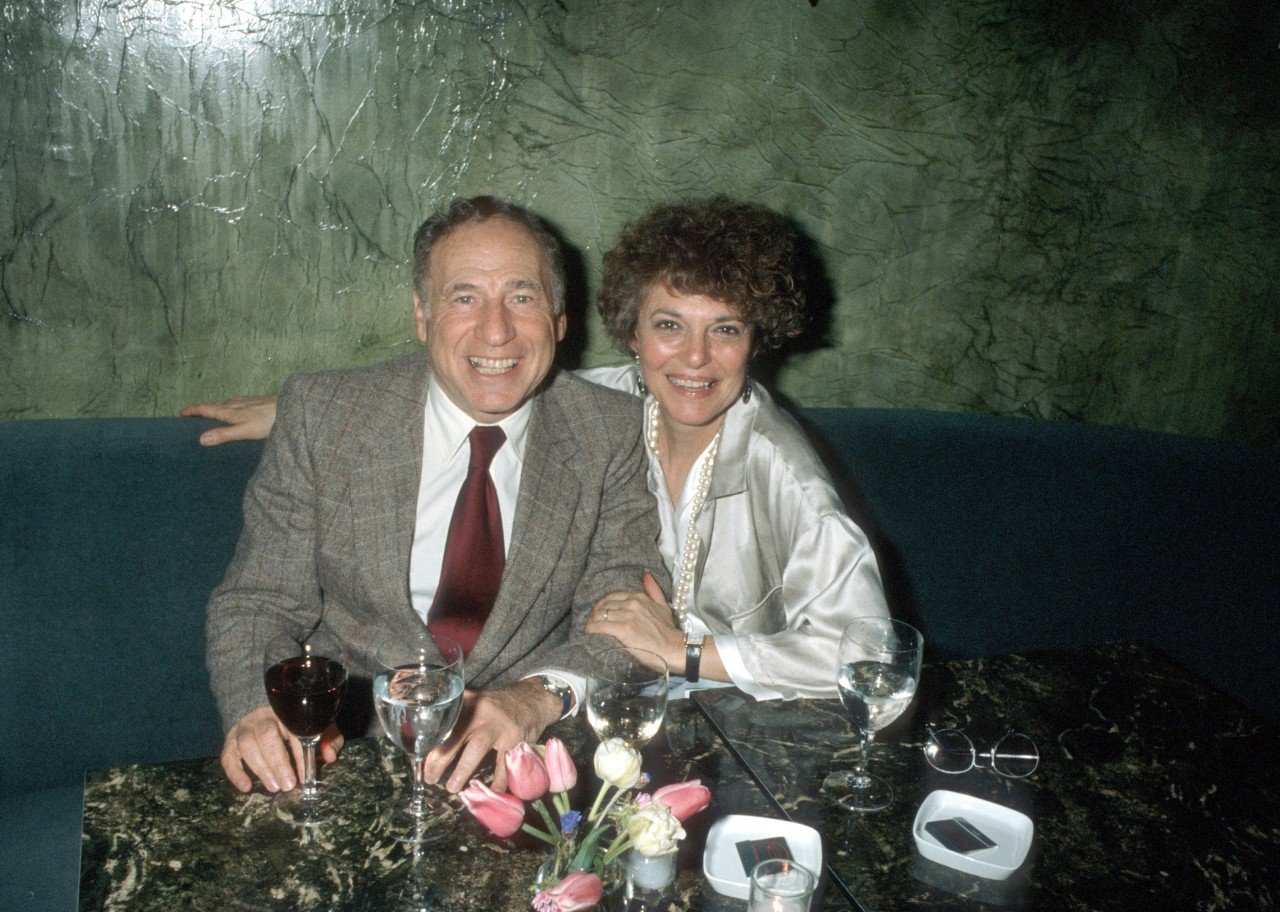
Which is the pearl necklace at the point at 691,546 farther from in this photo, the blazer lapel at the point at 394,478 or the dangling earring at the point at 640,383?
the blazer lapel at the point at 394,478

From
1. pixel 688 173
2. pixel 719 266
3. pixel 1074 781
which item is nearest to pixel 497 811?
pixel 1074 781

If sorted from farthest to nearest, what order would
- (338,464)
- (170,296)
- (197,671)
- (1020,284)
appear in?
(1020,284)
(170,296)
(197,671)
(338,464)

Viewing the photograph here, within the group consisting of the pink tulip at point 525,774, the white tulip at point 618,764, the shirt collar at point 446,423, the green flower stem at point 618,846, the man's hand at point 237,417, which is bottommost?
the green flower stem at point 618,846

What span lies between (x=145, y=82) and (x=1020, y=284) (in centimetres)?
278

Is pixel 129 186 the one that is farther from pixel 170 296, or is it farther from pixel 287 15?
pixel 287 15

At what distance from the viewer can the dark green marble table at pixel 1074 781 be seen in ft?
4.20

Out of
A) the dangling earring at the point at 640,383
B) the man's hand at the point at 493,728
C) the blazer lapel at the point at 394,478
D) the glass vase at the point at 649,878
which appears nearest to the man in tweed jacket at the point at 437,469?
the blazer lapel at the point at 394,478

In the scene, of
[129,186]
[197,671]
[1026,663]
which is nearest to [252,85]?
[129,186]

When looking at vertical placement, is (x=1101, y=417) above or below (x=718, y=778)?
above

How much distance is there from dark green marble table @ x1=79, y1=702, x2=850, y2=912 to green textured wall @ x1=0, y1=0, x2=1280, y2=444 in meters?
1.60

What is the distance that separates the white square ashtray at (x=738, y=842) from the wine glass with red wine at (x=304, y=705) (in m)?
0.54

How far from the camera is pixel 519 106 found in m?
2.78

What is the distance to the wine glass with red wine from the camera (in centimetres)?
132

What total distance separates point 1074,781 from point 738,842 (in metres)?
0.59
